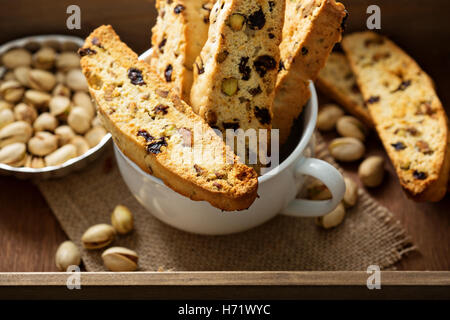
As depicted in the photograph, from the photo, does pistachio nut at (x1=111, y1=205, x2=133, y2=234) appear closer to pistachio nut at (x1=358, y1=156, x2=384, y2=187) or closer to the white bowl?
the white bowl

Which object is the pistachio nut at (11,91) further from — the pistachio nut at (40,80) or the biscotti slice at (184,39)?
the biscotti slice at (184,39)

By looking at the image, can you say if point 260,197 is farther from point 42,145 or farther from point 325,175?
point 42,145

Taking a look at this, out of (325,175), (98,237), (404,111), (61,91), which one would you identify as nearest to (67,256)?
(98,237)

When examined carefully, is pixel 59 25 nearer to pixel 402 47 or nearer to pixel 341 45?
pixel 341 45

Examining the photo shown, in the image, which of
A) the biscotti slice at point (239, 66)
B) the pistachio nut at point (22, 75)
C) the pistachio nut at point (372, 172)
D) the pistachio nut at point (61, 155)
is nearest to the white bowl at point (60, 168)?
the pistachio nut at point (61, 155)

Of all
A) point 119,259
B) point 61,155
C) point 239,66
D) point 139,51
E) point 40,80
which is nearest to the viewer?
point 239,66

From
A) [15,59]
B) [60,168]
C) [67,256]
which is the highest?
[15,59]
